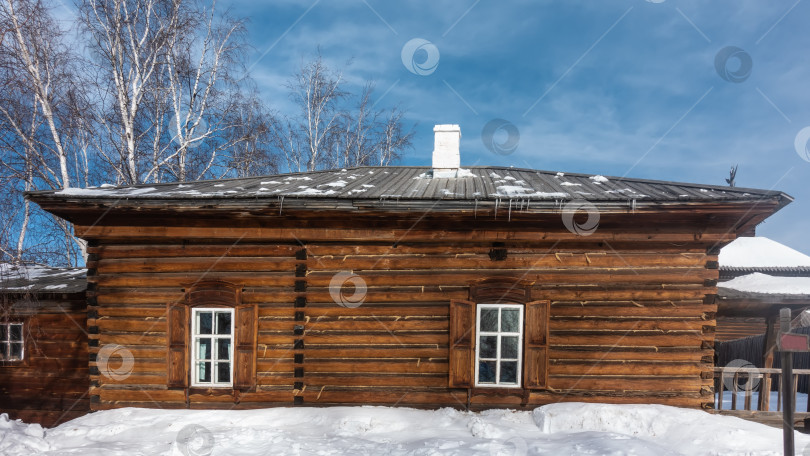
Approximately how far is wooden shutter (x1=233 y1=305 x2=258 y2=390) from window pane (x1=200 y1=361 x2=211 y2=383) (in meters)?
0.56

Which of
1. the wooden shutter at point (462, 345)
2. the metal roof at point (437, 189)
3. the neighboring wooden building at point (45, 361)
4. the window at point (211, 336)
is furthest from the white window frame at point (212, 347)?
the wooden shutter at point (462, 345)

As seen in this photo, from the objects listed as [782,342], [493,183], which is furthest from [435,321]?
[782,342]

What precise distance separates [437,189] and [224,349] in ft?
15.0

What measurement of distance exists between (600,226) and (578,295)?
1.17 m

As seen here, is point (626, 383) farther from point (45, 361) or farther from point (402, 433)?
point (45, 361)

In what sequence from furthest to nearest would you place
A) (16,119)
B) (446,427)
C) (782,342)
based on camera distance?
(16,119) → (446,427) → (782,342)

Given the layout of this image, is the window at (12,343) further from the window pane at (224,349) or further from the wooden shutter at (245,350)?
the wooden shutter at (245,350)

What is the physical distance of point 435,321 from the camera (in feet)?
21.8

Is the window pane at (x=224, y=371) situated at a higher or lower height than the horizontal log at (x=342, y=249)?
lower

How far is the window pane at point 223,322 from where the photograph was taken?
6828 mm

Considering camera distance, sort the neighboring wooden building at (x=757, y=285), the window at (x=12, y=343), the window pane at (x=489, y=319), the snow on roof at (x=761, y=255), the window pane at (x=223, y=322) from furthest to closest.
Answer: the snow on roof at (x=761, y=255) → the window at (x=12, y=343) → the neighboring wooden building at (x=757, y=285) → the window pane at (x=223, y=322) → the window pane at (x=489, y=319)

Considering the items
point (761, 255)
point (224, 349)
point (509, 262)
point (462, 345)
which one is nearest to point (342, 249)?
point (462, 345)

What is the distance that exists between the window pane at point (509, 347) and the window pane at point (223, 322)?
4587 millimetres

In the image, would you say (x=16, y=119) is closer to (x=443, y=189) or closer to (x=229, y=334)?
(x=229, y=334)
